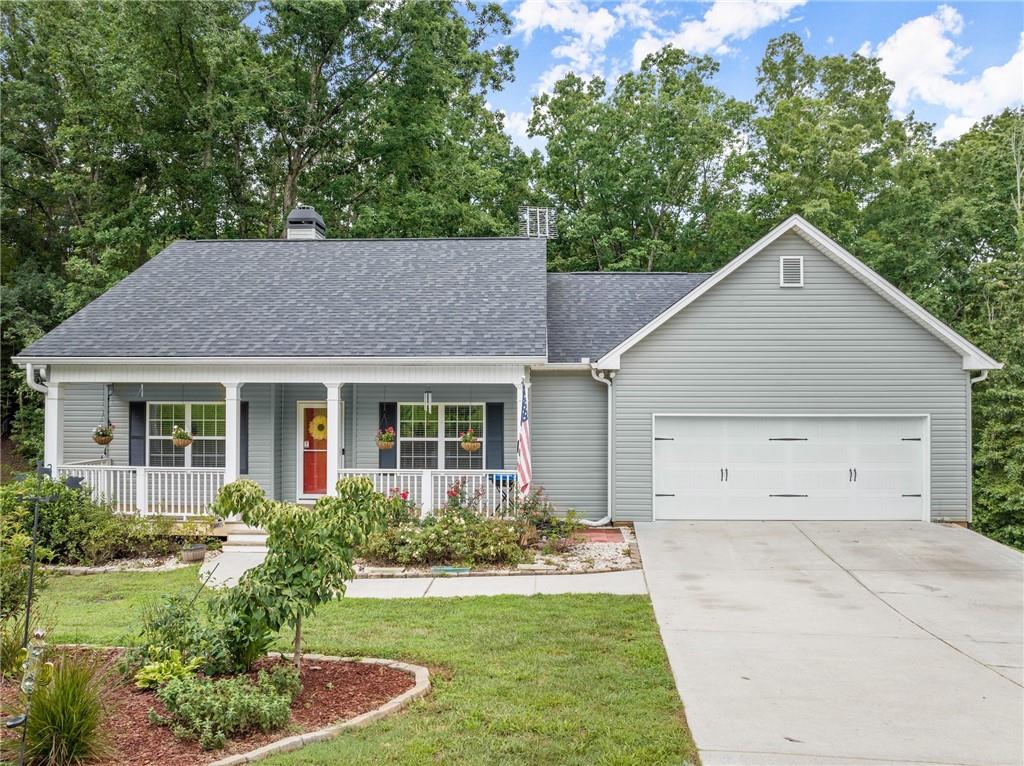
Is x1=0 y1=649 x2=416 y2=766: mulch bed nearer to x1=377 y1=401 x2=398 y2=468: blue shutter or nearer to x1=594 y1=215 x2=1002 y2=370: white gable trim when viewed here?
x1=377 y1=401 x2=398 y2=468: blue shutter

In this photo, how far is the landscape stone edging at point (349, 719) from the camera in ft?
13.9

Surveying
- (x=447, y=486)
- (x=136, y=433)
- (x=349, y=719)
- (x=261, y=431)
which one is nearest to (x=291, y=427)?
(x=261, y=431)

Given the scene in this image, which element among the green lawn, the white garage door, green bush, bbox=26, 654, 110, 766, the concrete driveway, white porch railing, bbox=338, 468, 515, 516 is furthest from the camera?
the white garage door

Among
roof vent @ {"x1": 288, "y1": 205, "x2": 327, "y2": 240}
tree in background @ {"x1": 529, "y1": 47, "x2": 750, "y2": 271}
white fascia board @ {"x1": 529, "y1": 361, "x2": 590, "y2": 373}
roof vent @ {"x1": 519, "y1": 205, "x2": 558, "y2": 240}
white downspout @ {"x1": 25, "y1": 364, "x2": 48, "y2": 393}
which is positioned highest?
tree in background @ {"x1": 529, "y1": 47, "x2": 750, "y2": 271}

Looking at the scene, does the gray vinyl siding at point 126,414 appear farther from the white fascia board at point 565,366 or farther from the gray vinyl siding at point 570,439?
the white fascia board at point 565,366

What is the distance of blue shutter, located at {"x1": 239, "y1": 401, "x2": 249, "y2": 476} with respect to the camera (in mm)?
13503

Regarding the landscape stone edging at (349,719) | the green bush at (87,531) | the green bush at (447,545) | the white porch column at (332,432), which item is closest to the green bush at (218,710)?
the landscape stone edging at (349,719)

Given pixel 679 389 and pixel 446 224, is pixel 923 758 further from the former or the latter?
pixel 446 224

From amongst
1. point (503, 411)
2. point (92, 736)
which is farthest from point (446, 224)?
point (92, 736)

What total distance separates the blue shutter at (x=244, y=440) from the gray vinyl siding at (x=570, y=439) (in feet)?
18.1

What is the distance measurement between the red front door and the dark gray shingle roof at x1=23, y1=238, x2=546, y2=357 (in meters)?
1.88

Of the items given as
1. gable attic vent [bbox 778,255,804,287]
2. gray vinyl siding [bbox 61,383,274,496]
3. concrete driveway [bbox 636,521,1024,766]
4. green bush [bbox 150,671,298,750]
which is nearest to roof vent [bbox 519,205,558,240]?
gable attic vent [bbox 778,255,804,287]

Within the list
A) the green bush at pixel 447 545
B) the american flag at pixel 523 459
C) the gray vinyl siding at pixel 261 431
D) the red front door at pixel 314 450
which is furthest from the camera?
the red front door at pixel 314 450

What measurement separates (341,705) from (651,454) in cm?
893
